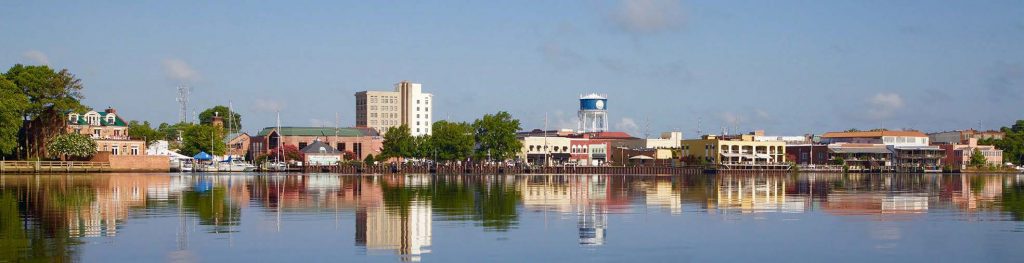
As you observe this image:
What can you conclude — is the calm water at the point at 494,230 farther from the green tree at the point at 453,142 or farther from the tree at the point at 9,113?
the green tree at the point at 453,142

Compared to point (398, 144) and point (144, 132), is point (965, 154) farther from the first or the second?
point (144, 132)

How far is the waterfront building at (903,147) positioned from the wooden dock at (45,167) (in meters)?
115

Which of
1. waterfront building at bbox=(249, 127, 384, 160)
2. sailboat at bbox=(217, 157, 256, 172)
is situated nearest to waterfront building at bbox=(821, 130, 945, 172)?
waterfront building at bbox=(249, 127, 384, 160)

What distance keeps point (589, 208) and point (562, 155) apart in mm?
122605

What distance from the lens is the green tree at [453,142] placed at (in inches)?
5748

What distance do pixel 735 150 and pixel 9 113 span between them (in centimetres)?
10941

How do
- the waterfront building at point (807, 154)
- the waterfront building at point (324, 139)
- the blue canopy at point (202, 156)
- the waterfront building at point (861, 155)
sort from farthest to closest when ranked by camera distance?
the waterfront building at point (807, 154) < the waterfront building at point (861, 155) < the waterfront building at point (324, 139) < the blue canopy at point (202, 156)

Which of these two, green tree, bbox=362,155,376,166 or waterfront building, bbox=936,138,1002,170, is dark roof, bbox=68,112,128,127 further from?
waterfront building, bbox=936,138,1002,170

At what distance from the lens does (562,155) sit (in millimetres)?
168750

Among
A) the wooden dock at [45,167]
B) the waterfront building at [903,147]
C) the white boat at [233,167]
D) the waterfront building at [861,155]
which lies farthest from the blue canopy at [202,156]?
the waterfront building at [903,147]

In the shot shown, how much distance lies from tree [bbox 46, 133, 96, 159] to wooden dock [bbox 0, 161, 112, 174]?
1.72 metres

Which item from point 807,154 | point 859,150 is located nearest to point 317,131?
point 807,154

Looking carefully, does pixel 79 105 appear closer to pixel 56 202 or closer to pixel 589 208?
pixel 56 202

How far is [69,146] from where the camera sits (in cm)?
10419
